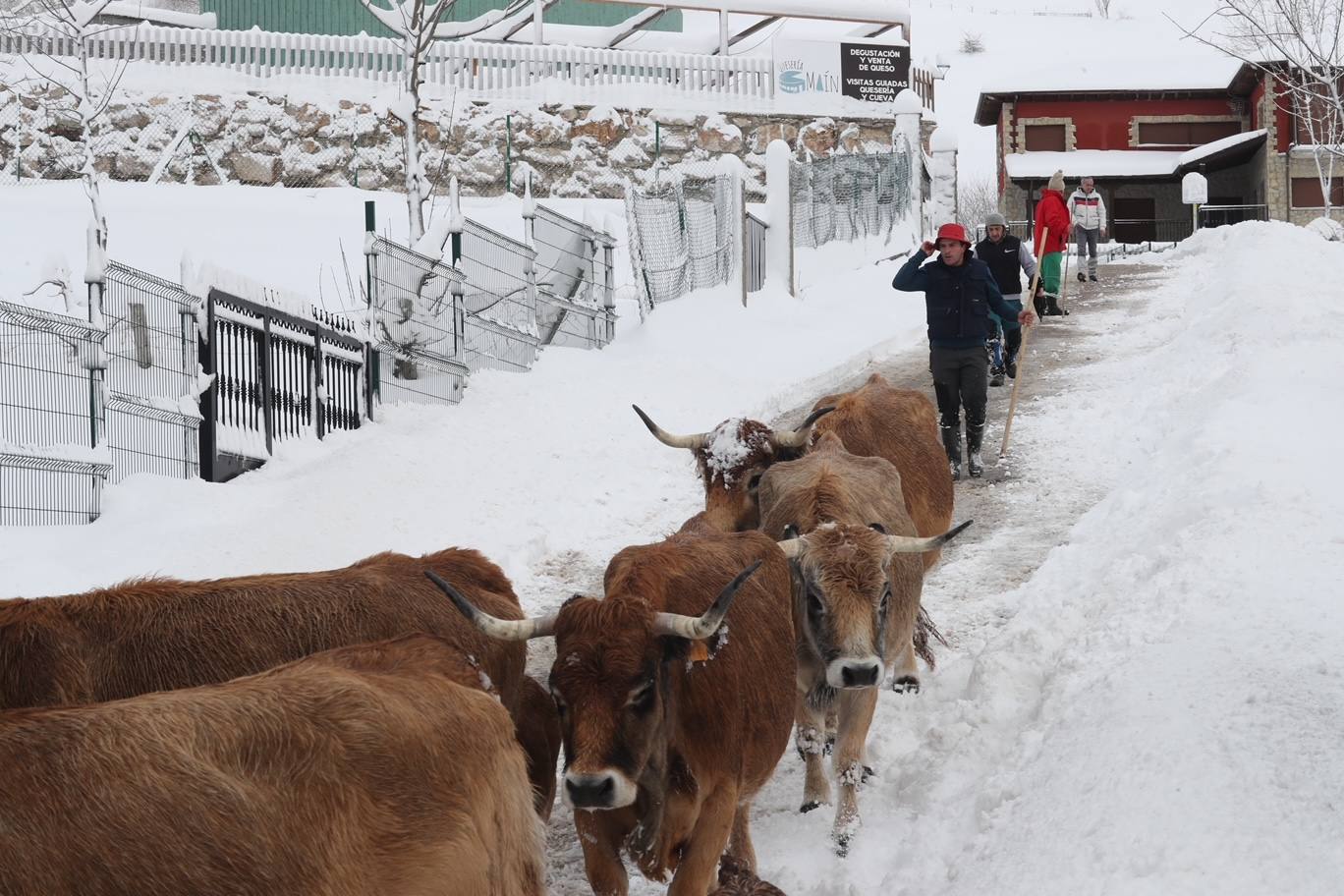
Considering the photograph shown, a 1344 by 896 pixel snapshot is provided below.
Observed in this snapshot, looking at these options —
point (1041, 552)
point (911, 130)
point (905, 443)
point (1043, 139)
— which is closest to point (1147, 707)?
point (905, 443)

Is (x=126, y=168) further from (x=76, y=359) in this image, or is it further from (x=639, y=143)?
(x=76, y=359)

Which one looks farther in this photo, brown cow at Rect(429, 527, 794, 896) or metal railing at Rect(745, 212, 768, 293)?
metal railing at Rect(745, 212, 768, 293)

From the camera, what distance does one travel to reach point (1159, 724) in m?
5.88

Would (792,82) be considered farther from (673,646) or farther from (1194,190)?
(673,646)

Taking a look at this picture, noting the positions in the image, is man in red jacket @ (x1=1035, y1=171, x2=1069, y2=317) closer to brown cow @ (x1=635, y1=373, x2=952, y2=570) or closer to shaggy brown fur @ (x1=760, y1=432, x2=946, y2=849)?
brown cow @ (x1=635, y1=373, x2=952, y2=570)

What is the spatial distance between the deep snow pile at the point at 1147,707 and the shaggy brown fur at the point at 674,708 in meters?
0.71

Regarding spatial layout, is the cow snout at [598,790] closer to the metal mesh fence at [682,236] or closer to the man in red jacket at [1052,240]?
the metal mesh fence at [682,236]

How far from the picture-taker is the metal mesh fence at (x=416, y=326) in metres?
14.9

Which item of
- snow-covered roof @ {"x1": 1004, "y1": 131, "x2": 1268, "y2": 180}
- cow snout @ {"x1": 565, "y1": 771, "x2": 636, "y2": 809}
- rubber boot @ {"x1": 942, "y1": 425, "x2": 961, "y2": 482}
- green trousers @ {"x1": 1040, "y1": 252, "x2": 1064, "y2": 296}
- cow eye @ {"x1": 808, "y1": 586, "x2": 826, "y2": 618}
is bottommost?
cow snout @ {"x1": 565, "y1": 771, "x2": 636, "y2": 809}

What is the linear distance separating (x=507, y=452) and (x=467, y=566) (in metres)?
7.67

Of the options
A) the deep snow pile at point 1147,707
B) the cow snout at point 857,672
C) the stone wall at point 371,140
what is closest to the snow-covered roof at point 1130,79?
the stone wall at point 371,140

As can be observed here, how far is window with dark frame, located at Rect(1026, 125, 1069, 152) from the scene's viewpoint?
181 feet

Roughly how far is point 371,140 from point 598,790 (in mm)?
24944

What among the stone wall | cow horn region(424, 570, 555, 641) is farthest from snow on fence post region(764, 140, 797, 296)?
cow horn region(424, 570, 555, 641)
